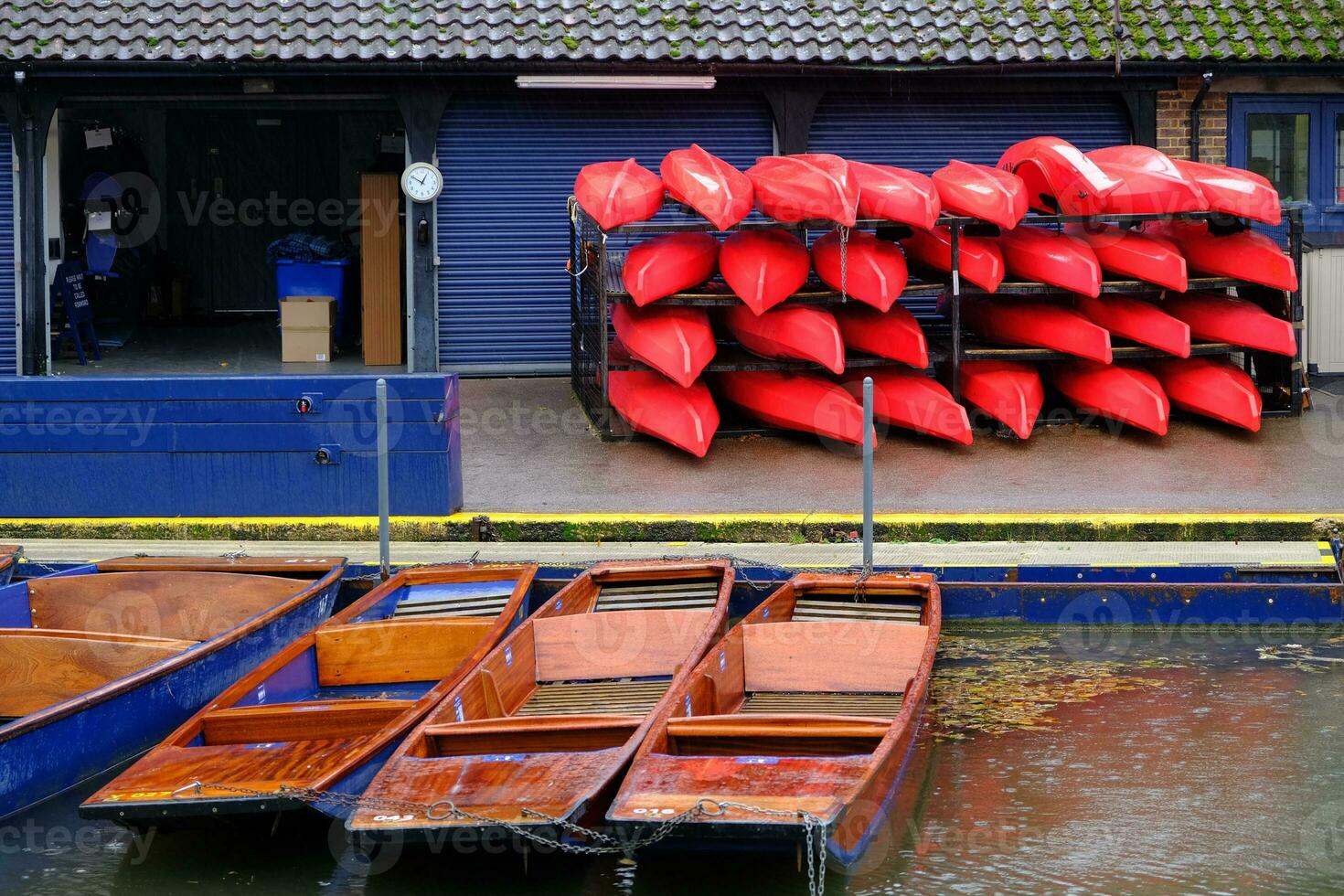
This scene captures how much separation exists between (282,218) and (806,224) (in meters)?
11.9

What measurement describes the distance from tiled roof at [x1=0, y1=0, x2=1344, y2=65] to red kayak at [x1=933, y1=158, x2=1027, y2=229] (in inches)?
93.9

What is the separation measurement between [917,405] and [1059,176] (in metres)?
2.27

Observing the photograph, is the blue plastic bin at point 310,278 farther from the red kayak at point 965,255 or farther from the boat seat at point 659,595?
the boat seat at point 659,595

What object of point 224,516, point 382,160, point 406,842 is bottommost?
point 406,842

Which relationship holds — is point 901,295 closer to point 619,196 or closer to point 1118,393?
point 1118,393

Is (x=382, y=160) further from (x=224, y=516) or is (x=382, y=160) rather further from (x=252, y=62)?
(x=224, y=516)

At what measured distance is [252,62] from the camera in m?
15.8

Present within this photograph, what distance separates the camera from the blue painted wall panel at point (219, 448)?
40.6ft

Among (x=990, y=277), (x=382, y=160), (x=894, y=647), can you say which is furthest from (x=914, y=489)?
(x=382, y=160)

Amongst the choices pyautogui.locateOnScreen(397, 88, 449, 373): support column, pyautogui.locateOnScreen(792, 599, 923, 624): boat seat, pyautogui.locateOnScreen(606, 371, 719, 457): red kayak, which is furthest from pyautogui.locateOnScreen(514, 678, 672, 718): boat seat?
pyautogui.locateOnScreen(397, 88, 449, 373): support column

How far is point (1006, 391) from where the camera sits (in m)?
14.1

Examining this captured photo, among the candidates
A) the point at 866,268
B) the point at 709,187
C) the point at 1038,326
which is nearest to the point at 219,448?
the point at 709,187

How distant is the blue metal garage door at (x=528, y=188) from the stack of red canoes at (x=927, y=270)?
95.7 inches

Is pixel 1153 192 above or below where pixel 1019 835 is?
above
